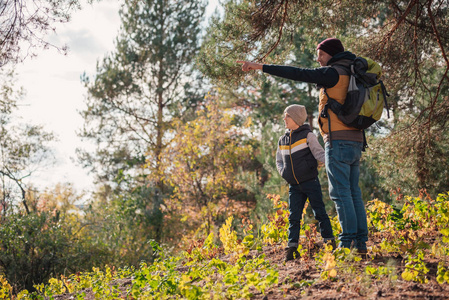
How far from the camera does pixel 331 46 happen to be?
323 centimetres

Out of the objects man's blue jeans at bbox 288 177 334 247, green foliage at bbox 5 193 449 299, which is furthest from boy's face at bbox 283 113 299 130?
green foliage at bbox 5 193 449 299

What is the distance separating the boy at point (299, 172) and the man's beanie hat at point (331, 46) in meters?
0.69

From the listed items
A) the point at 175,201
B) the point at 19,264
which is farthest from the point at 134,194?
the point at 19,264

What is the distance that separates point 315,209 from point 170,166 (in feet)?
29.1

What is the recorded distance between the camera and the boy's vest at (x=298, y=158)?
3.75 metres

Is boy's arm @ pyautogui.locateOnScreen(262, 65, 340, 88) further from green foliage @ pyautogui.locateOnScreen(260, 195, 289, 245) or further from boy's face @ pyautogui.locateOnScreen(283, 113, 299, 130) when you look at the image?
green foliage @ pyautogui.locateOnScreen(260, 195, 289, 245)

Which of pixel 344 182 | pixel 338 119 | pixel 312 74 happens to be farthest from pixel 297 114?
pixel 344 182

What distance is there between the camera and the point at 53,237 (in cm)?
883

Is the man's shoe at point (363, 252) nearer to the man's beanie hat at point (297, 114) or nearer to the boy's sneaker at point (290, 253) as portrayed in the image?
the boy's sneaker at point (290, 253)

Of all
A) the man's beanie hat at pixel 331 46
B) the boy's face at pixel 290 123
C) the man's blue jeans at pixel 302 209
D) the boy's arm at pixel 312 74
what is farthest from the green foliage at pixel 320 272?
the man's beanie hat at pixel 331 46

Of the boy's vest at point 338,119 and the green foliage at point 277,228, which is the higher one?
the boy's vest at point 338,119

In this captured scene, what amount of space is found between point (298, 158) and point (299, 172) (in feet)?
0.42

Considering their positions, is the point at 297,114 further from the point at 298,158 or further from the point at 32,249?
the point at 32,249

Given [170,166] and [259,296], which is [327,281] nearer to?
[259,296]
